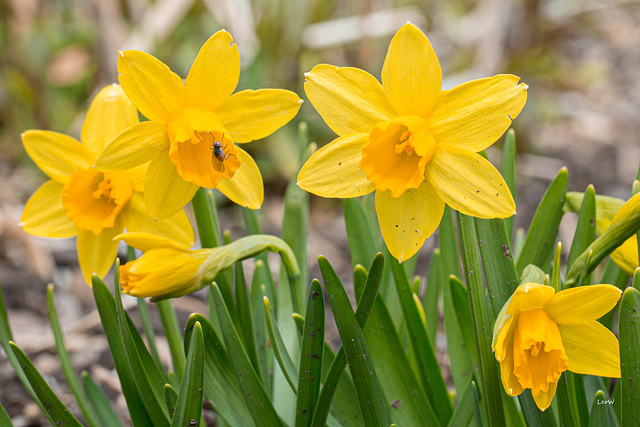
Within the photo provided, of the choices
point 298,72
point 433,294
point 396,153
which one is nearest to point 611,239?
point 396,153

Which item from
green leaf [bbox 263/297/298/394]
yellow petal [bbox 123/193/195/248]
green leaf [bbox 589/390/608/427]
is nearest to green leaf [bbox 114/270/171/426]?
yellow petal [bbox 123/193/195/248]

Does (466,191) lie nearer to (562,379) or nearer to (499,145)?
(562,379)

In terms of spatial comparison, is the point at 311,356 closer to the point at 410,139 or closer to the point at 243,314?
the point at 243,314

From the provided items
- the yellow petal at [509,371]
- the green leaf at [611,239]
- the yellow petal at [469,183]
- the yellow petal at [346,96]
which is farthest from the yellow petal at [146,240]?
the green leaf at [611,239]

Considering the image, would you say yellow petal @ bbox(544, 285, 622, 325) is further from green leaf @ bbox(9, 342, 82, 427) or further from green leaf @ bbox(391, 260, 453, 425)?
green leaf @ bbox(9, 342, 82, 427)

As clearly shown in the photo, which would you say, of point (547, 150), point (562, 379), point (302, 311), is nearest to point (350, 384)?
point (302, 311)

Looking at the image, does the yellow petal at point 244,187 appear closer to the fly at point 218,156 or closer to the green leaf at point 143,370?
the fly at point 218,156
